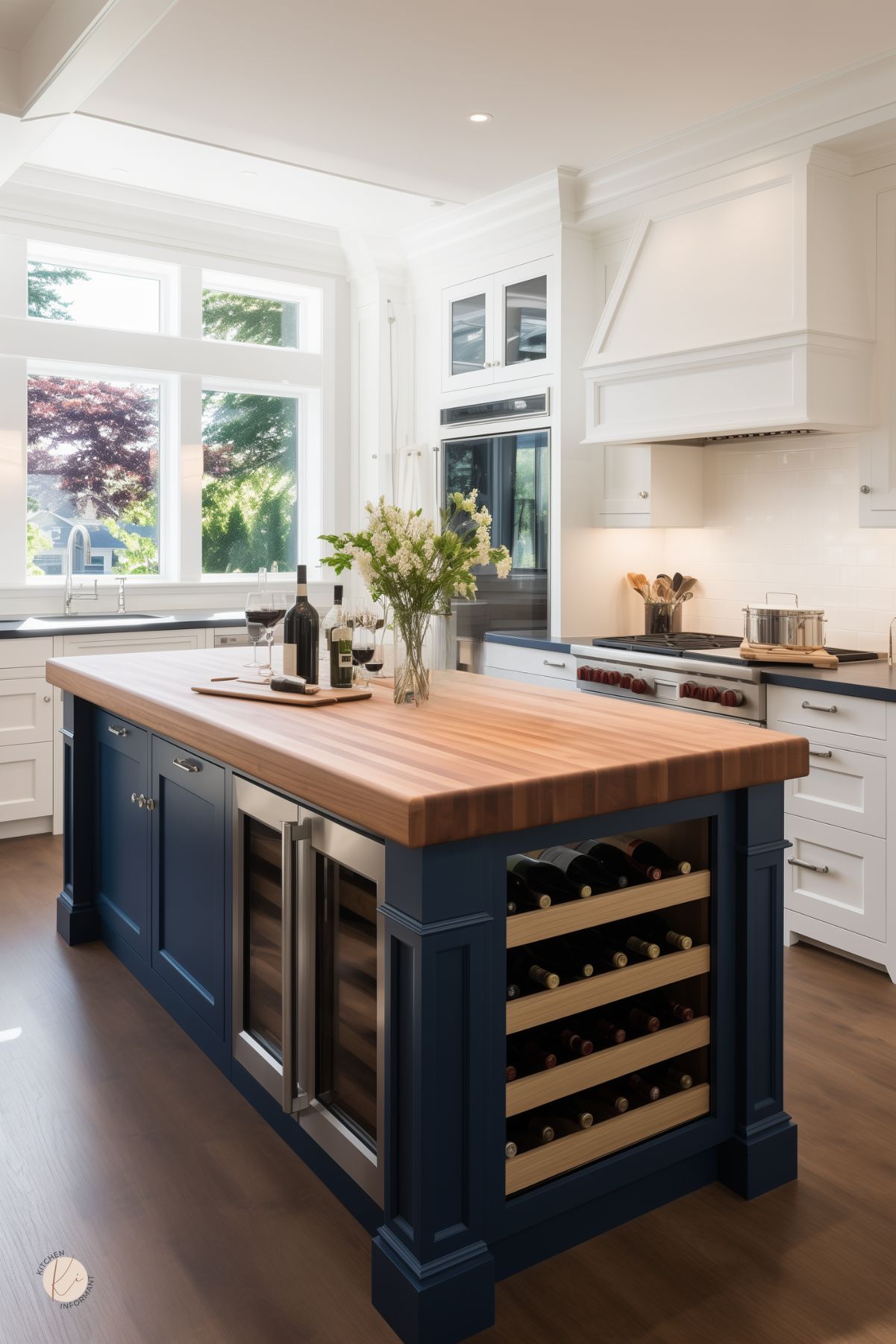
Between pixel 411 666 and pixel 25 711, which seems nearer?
pixel 411 666

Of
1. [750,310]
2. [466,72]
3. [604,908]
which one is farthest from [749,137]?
[604,908]

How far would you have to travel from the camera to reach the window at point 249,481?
6.09 metres

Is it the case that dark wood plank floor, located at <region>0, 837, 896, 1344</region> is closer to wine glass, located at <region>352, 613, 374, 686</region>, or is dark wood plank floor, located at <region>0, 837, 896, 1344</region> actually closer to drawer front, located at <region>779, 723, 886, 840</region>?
drawer front, located at <region>779, 723, 886, 840</region>

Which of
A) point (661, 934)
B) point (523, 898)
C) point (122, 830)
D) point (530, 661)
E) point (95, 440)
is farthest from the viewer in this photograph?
point (95, 440)

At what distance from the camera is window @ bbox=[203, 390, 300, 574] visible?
609 cm

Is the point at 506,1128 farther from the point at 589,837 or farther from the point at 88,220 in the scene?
the point at 88,220

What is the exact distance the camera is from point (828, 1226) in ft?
6.70

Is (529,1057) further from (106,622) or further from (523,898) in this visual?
(106,622)

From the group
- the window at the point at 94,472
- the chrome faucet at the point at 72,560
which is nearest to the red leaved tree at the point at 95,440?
the window at the point at 94,472

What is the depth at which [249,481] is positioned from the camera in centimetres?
624

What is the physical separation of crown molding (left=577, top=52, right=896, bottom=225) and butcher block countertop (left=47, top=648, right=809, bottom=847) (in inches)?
96.0

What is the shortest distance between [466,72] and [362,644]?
7.14ft

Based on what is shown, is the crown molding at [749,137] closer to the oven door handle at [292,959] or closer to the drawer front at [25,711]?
the oven door handle at [292,959]

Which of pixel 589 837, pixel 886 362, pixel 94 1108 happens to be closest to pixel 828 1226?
pixel 589 837
